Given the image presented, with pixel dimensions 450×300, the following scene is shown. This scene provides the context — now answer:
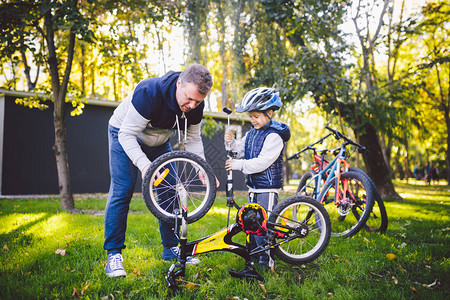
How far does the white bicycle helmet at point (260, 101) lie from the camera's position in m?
2.66

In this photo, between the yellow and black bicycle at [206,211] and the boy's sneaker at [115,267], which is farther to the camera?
the boy's sneaker at [115,267]

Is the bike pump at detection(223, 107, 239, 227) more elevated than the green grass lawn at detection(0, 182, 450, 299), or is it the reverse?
the bike pump at detection(223, 107, 239, 227)

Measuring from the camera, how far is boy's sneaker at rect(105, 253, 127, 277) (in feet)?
7.53

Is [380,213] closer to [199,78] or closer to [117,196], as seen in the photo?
[199,78]

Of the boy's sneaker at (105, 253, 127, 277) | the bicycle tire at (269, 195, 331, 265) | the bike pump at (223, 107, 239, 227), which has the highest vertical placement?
the bike pump at (223, 107, 239, 227)

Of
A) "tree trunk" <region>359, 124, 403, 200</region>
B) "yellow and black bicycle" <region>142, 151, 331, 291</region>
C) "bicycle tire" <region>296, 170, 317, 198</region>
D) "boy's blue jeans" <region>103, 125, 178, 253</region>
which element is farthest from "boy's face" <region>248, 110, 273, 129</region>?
"tree trunk" <region>359, 124, 403, 200</region>

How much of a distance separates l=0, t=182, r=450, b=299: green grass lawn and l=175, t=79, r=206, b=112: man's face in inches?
50.9

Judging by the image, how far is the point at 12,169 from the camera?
9.26 meters

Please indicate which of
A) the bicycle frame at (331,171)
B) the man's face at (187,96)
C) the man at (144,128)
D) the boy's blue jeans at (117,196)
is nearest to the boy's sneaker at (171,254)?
the man at (144,128)

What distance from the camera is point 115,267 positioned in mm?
2326

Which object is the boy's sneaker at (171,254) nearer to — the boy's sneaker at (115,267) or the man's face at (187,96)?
the boy's sneaker at (115,267)

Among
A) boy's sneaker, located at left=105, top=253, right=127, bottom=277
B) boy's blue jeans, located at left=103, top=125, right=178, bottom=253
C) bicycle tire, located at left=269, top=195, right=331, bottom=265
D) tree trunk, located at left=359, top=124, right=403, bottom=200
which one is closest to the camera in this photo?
boy's sneaker, located at left=105, top=253, right=127, bottom=277

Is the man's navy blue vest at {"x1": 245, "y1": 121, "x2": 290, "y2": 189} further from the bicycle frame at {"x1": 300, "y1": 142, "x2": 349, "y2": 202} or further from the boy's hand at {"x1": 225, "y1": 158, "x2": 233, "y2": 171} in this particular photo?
the bicycle frame at {"x1": 300, "y1": 142, "x2": 349, "y2": 202}

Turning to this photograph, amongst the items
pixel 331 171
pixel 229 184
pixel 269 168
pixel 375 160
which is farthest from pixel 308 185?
pixel 375 160
